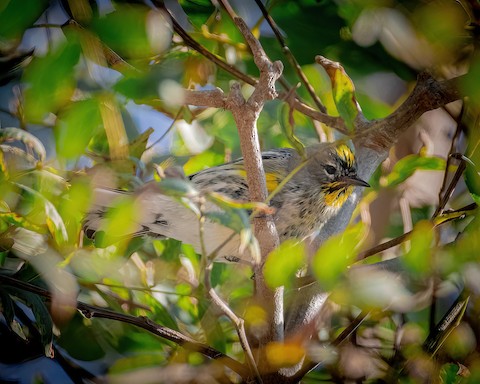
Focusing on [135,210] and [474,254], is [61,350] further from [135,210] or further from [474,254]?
[474,254]

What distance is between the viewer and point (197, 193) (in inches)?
22.0

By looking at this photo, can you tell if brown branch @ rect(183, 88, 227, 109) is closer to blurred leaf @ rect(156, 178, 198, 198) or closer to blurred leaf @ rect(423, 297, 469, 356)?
blurred leaf @ rect(156, 178, 198, 198)

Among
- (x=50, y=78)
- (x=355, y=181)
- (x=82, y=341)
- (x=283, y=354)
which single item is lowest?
(x=82, y=341)

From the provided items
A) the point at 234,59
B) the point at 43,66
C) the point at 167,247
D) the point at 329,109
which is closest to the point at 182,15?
the point at 234,59

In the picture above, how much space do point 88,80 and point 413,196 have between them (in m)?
1.06

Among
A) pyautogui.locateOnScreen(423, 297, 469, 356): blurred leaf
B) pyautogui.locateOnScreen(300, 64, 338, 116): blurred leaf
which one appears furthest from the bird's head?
pyautogui.locateOnScreen(423, 297, 469, 356): blurred leaf

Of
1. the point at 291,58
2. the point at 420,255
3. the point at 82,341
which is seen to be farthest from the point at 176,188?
the point at 82,341

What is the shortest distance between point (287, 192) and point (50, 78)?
89 cm

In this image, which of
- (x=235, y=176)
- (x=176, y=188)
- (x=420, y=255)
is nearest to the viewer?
(x=176, y=188)

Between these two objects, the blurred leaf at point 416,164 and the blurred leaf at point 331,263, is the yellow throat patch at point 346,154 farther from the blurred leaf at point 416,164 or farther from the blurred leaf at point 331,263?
the blurred leaf at point 331,263

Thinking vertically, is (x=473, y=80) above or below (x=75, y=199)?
above

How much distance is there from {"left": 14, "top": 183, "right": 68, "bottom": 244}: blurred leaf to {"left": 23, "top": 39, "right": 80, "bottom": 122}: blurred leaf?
4.3 inches

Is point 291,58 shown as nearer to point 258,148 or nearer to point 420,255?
point 258,148

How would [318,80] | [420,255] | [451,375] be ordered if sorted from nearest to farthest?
[420,255] < [451,375] < [318,80]
